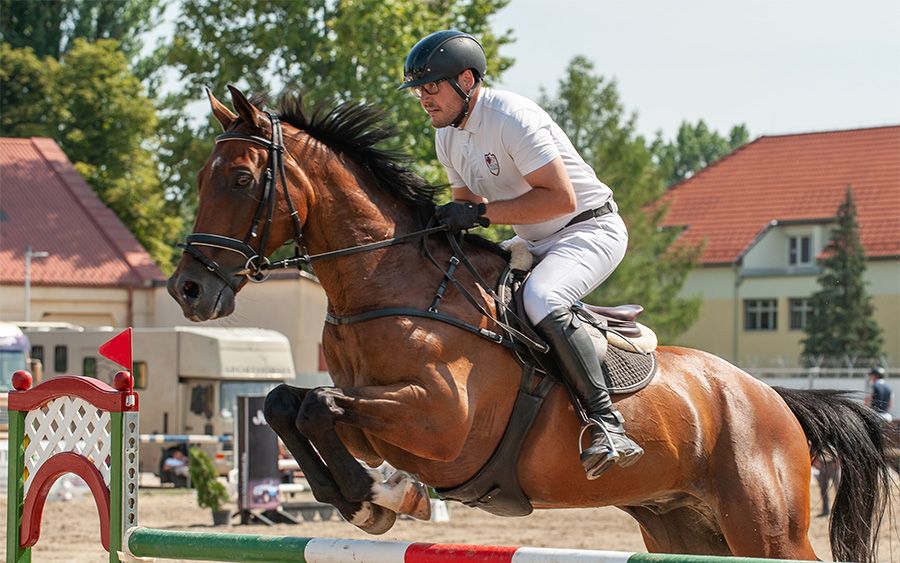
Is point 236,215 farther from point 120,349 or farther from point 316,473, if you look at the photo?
point 316,473

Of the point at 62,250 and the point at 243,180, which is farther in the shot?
the point at 62,250

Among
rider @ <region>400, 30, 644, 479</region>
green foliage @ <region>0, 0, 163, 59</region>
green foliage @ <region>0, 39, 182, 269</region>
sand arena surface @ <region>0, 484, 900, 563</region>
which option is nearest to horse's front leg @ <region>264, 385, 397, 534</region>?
rider @ <region>400, 30, 644, 479</region>

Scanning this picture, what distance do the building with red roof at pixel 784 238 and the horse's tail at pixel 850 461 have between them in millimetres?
37200

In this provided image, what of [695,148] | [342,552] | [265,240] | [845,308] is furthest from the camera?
[695,148]

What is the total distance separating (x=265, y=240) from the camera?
16.6ft

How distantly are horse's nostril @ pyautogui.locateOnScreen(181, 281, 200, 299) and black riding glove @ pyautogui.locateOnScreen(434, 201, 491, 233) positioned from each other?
1055 millimetres

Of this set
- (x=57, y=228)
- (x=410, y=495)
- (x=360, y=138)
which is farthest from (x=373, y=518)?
(x=57, y=228)

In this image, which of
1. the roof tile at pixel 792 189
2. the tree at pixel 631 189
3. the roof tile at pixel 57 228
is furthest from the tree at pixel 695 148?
the roof tile at pixel 57 228

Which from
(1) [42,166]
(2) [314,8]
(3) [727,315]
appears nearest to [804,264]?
(3) [727,315]

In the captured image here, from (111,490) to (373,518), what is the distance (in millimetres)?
1104

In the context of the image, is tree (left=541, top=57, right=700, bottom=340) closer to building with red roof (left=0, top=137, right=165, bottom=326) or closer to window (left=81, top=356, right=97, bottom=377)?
building with red roof (left=0, top=137, right=165, bottom=326)

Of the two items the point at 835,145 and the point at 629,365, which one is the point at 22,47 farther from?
the point at 629,365

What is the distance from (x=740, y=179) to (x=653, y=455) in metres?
43.5

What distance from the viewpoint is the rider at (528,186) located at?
5.25 meters
